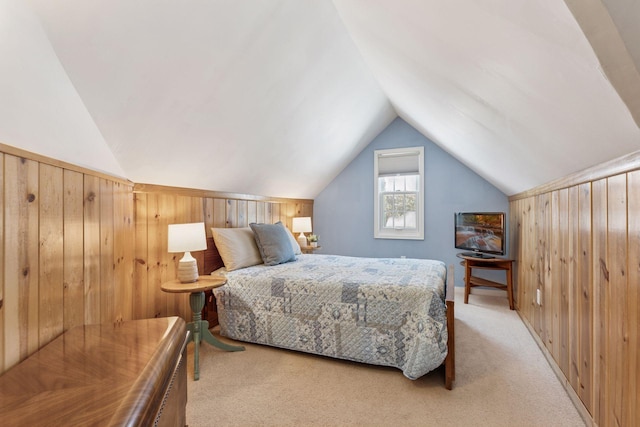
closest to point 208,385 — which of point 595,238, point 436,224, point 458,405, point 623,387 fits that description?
point 458,405

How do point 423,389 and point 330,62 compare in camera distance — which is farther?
point 330,62

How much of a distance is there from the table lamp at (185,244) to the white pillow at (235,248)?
1.73 ft

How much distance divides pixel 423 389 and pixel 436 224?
122 inches

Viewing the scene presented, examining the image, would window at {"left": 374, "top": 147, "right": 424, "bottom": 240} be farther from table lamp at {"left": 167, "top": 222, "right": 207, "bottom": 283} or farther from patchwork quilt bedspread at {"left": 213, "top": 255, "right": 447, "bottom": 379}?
table lamp at {"left": 167, "top": 222, "right": 207, "bottom": 283}

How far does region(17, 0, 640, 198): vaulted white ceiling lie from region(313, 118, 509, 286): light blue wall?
1.19m

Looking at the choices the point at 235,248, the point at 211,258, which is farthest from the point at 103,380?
the point at 211,258

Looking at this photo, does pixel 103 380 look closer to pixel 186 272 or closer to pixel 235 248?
pixel 186 272

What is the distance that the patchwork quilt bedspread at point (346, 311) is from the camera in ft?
6.82

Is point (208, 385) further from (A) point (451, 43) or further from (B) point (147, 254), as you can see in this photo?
(A) point (451, 43)

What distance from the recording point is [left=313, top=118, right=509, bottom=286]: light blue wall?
454 cm

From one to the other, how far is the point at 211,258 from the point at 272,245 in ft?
2.10

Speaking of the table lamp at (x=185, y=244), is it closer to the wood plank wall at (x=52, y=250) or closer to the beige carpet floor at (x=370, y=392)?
the wood plank wall at (x=52, y=250)

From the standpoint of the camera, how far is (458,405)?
1852 millimetres

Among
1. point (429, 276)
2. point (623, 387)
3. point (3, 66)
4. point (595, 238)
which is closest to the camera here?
point (3, 66)
